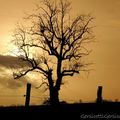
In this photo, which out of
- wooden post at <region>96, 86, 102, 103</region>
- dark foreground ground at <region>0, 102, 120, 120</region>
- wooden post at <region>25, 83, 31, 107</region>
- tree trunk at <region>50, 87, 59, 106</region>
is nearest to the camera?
dark foreground ground at <region>0, 102, 120, 120</region>

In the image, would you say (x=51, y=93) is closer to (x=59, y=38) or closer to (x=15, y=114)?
(x=59, y=38)

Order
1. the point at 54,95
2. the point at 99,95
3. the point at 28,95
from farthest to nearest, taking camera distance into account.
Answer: the point at 54,95, the point at 99,95, the point at 28,95

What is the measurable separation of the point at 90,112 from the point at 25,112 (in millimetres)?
3233

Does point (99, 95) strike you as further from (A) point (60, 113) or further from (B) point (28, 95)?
(A) point (60, 113)

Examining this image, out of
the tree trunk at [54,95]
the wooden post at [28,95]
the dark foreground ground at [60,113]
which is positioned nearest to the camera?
the dark foreground ground at [60,113]

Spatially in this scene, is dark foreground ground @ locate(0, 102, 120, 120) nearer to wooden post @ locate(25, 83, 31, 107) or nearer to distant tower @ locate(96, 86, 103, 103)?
wooden post @ locate(25, 83, 31, 107)

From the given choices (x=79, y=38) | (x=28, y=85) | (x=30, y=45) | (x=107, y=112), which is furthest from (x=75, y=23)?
(x=107, y=112)

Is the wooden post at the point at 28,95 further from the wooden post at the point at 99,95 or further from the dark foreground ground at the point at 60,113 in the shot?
the dark foreground ground at the point at 60,113

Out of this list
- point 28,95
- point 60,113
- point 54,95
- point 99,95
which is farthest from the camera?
point 54,95

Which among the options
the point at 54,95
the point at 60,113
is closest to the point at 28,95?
the point at 60,113

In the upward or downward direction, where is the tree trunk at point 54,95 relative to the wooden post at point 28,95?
upward

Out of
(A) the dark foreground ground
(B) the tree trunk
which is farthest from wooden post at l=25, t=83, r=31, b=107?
(B) the tree trunk

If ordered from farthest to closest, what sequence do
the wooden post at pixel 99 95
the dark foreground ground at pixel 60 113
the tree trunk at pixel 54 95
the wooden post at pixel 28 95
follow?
the tree trunk at pixel 54 95
the wooden post at pixel 99 95
the wooden post at pixel 28 95
the dark foreground ground at pixel 60 113

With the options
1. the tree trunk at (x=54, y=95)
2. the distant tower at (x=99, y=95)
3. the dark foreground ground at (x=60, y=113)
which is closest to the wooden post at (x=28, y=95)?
the distant tower at (x=99, y=95)
